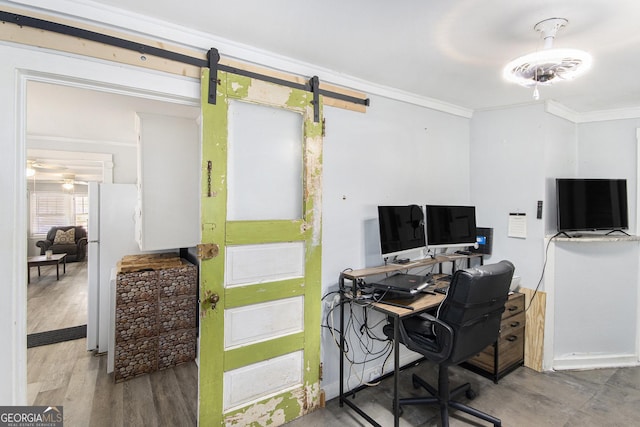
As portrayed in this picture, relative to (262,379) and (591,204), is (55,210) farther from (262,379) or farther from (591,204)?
(591,204)

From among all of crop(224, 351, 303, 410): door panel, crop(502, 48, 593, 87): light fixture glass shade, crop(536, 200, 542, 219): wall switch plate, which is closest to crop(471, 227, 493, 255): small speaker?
crop(536, 200, 542, 219): wall switch plate

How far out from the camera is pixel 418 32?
175 cm

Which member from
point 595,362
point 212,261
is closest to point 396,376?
point 212,261

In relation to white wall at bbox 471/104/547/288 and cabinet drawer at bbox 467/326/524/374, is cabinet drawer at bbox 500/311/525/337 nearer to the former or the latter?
cabinet drawer at bbox 467/326/524/374

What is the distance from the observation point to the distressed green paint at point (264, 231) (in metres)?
1.93

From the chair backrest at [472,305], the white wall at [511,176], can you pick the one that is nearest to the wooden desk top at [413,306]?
the chair backrest at [472,305]

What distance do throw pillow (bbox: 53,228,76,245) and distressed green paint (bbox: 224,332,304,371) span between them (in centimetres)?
810

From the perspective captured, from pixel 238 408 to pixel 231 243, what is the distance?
3.41 ft

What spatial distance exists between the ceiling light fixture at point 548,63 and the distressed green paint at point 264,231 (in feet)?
5.24

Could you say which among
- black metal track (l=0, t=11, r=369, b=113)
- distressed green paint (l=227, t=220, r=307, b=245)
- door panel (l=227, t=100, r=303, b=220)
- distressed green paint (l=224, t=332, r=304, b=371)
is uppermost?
black metal track (l=0, t=11, r=369, b=113)

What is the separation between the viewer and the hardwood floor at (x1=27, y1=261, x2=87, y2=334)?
3.92 m

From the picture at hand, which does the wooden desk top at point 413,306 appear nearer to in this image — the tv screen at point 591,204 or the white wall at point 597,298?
the white wall at point 597,298

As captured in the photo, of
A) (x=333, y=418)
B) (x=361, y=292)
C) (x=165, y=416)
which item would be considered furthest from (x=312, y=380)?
(x=165, y=416)

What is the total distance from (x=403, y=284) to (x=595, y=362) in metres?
2.36
